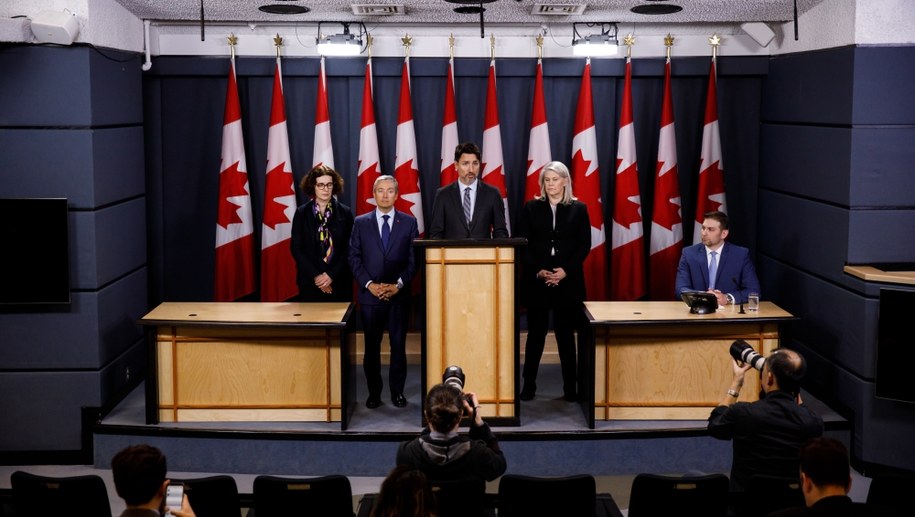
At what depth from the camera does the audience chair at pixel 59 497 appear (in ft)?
13.3

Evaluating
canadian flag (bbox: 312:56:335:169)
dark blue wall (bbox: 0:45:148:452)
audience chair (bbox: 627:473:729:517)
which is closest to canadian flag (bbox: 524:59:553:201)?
canadian flag (bbox: 312:56:335:169)

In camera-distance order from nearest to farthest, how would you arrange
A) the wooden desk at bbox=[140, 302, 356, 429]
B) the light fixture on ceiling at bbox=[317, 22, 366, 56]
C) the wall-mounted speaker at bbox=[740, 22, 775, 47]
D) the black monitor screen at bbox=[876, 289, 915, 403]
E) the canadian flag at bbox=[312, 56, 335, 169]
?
1. the black monitor screen at bbox=[876, 289, 915, 403]
2. the wooden desk at bbox=[140, 302, 356, 429]
3. the light fixture on ceiling at bbox=[317, 22, 366, 56]
4. the wall-mounted speaker at bbox=[740, 22, 775, 47]
5. the canadian flag at bbox=[312, 56, 335, 169]

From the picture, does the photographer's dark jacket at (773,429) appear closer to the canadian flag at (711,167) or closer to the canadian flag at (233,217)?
the canadian flag at (711,167)

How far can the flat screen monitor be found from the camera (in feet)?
20.3

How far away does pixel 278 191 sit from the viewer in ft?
25.5

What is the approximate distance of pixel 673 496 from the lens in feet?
13.4

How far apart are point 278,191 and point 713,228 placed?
3200 millimetres

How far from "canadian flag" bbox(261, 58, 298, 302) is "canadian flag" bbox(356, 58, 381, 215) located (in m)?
0.53

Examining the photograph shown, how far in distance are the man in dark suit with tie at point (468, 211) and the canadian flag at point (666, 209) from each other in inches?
66.5

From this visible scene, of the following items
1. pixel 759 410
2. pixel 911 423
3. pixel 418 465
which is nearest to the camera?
pixel 418 465

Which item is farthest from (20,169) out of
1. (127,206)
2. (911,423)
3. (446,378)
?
(911,423)

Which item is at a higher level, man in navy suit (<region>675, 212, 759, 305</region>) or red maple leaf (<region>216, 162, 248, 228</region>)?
red maple leaf (<region>216, 162, 248, 228</region>)

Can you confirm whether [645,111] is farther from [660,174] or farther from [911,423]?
[911,423]

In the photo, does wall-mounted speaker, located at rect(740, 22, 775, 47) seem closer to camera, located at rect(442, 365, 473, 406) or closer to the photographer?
camera, located at rect(442, 365, 473, 406)
